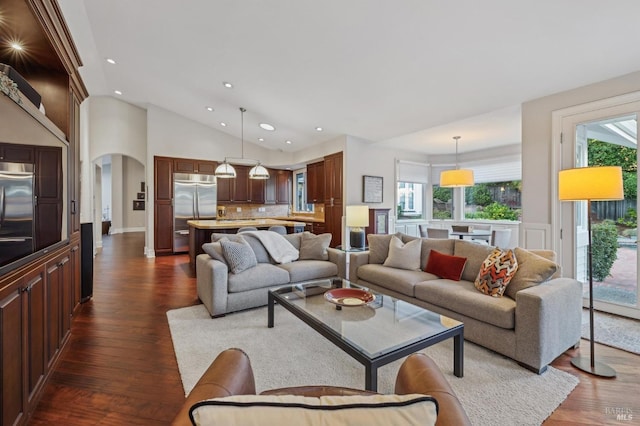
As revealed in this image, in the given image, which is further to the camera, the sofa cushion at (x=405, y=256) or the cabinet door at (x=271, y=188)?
the cabinet door at (x=271, y=188)

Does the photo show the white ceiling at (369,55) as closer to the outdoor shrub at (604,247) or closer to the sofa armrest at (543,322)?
the outdoor shrub at (604,247)

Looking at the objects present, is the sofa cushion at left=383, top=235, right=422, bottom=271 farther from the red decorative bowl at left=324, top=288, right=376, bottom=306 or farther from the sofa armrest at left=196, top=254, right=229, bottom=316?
the sofa armrest at left=196, top=254, right=229, bottom=316

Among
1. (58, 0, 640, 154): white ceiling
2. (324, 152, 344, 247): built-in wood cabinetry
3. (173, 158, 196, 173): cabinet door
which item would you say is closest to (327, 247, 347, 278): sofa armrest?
(324, 152, 344, 247): built-in wood cabinetry

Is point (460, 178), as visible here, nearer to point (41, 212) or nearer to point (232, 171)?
point (232, 171)

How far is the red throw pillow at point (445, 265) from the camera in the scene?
3091 millimetres

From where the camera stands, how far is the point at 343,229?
5980 mm

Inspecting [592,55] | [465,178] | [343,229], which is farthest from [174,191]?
[592,55]

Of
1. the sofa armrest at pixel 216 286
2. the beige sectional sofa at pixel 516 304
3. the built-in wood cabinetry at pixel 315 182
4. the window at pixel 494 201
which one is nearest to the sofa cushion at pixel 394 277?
the beige sectional sofa at pixel 516 304

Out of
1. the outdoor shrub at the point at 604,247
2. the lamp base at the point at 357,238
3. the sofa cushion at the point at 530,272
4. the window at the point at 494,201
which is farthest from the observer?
the window at the point at 494,201

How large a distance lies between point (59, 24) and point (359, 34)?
99.7 inches

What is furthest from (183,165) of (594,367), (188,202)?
(594,367)

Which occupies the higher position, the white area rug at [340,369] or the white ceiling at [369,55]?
the white ceiling at [369,55]

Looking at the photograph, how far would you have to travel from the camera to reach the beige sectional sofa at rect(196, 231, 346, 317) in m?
3.17

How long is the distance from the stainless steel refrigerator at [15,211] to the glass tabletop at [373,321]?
5.71ft
